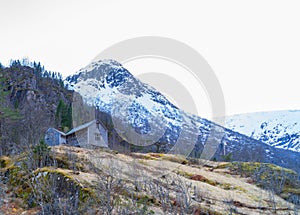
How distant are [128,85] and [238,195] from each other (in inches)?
6725

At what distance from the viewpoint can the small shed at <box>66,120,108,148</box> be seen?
3040 cm

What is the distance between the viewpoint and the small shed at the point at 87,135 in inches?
1197

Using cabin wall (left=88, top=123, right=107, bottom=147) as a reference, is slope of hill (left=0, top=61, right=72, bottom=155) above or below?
above

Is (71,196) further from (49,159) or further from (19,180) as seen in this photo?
(49,159)

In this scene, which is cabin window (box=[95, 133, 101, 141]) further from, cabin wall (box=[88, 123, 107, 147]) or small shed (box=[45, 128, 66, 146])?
small shed (box=[45, 128, 66, 146])

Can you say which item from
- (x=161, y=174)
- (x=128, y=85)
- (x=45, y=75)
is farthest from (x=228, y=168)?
(x=128, y=85)

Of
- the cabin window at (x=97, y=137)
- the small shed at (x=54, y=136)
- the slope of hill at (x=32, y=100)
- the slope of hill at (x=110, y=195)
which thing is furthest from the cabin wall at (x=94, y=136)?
the slope of hill at (x=110, y=195)

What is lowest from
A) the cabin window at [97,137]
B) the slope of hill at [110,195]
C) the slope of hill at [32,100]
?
the slope of hill at [110,195]

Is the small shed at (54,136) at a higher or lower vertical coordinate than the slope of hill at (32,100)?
lower

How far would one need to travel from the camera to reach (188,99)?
18266mm

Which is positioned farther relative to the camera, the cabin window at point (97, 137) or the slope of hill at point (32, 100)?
the slope of hill at point (32, 100)

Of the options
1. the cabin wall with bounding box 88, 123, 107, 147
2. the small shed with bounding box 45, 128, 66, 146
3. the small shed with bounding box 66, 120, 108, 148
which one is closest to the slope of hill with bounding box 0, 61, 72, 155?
the small shed with bounding box 45, 128, 66, 146

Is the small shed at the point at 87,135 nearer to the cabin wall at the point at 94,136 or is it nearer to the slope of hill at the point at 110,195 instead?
the cabin wall at the point at 94,136

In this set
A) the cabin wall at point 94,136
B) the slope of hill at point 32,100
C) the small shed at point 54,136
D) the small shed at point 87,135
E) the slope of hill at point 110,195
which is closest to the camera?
the slope of hill at point 110,195
